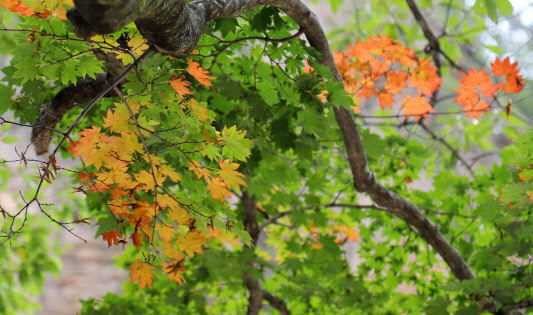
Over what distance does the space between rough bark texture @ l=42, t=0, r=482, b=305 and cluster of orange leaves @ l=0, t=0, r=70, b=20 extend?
0.36 m

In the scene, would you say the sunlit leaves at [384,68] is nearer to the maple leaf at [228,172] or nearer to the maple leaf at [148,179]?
the maple leaf at [228,172]

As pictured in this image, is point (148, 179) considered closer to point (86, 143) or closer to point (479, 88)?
point (86, 143)

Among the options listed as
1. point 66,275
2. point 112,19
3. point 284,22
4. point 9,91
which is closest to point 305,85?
point 284,22

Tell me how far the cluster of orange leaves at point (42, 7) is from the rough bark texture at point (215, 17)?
0.36 m

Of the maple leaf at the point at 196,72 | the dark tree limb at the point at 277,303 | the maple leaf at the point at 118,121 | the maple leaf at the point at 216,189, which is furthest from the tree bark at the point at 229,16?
the dark tree limb at the point at 277,303

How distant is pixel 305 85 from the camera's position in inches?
53.7

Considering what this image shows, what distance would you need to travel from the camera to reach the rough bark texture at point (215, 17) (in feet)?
2.11

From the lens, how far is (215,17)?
3.40 ft

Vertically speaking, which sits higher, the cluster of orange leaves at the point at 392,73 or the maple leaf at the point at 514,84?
the cluster of orange leaves at the point at 392,73

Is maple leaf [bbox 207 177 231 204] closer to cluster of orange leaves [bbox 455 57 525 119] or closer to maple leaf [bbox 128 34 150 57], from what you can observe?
maple leaf [bbox 128 34 150 57]

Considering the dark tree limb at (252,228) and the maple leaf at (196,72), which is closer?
the maple leaf at (196,72)

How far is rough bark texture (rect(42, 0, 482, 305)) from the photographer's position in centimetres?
64

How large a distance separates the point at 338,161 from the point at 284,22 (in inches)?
44.5

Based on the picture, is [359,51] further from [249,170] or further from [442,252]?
[442,252]
